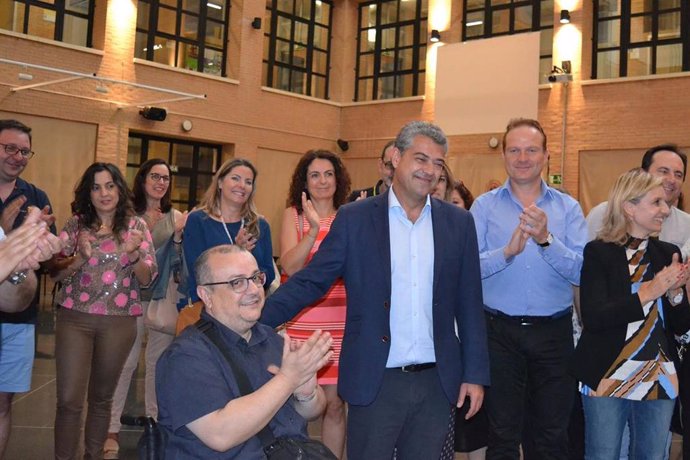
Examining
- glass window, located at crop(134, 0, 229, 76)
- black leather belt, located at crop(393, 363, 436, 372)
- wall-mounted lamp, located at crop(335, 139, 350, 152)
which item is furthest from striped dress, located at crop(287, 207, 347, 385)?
Answer: wall-mounted lamp, located at crop(335, 139, 350, 152)

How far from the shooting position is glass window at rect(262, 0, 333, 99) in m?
18.5

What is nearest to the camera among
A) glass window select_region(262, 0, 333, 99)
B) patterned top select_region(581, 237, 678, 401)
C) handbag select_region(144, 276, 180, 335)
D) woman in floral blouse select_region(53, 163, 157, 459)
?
patterned top select_region(581, 237, 678, 401)

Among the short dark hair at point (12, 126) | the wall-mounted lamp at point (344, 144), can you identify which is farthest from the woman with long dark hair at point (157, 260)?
the wall-mounted lamp at point (344, 144)

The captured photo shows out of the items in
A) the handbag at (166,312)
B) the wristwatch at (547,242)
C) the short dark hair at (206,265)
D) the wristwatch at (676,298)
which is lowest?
the handbag at (166,312)

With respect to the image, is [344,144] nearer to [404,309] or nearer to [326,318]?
[326,318]

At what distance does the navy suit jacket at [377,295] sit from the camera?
9.37 feet

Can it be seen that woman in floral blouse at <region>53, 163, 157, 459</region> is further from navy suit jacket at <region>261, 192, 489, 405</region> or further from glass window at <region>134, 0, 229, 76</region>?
glass window at <region>134, 0, 229, 76</region>

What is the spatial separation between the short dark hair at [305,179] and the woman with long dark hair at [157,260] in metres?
0.99

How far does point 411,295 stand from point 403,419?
49 cm

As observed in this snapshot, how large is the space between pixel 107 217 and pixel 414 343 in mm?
2359

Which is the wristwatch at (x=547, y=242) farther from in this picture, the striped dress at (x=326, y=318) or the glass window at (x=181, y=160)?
the glass window at (x=181, y=160)

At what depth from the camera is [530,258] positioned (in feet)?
11.6

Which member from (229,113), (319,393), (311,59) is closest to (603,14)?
(311,59)

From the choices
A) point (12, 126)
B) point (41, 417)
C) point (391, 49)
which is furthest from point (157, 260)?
point (391, 49)
